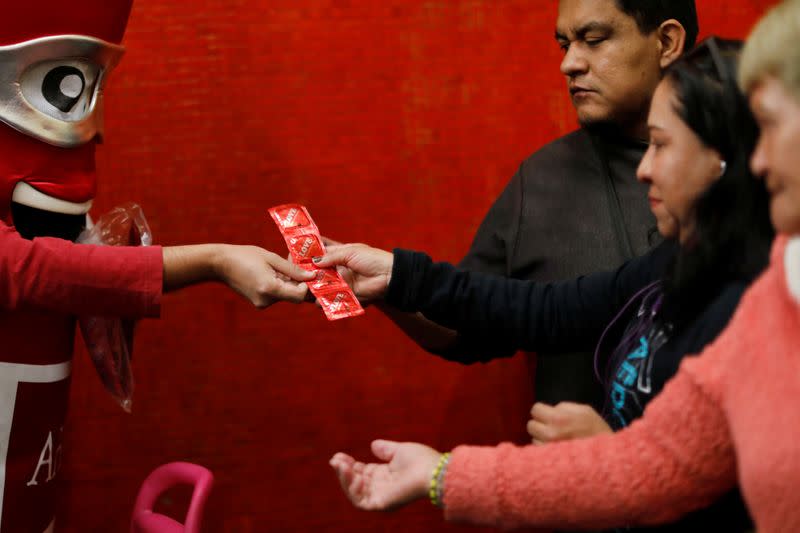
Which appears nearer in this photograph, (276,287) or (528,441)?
(276,287)

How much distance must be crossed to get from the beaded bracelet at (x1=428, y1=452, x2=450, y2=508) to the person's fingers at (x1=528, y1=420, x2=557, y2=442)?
0.15 meters

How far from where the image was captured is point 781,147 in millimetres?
778

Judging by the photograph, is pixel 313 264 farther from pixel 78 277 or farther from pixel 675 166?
pixel 675 166

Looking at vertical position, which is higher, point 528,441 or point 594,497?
point 594,497

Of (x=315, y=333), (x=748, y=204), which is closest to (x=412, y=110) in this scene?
(x=315, y=333)

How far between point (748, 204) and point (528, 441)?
97cm

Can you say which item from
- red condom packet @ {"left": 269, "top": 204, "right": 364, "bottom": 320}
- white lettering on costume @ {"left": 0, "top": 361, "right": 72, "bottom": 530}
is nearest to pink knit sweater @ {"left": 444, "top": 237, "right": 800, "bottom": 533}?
red condom packet @ {"left": 269, "top": 204, "right": 364, "bottom": 320}

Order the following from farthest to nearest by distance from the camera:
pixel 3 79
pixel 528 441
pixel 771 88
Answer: pixel 528 441 < pixel 3 79 < pixel 771 88

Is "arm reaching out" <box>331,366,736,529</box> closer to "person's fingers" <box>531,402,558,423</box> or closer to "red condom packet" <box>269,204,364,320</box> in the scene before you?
"person's fingers" <box>531,402,558,423</box>

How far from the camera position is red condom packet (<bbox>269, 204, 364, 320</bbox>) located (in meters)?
1.28

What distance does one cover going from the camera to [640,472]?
35.2 inches

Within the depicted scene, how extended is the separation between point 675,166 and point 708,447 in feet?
0.99

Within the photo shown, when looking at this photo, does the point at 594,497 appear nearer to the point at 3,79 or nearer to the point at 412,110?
the point at 3,79

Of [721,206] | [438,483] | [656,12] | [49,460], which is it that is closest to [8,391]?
[49,460]
